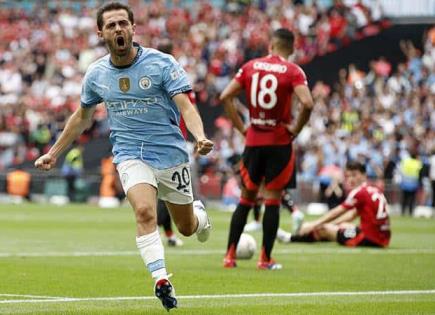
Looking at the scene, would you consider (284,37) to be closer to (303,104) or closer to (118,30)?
(303,104)

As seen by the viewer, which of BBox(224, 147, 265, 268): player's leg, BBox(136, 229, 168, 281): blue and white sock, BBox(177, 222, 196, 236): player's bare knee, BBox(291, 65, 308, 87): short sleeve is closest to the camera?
BBox(136, 229, 168, 281): blue and white sock

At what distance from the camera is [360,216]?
1789 centimetres

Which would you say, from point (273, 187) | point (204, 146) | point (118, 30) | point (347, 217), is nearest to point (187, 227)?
point (204, 146)

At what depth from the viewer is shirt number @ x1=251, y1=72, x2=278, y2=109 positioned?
13.8 metres

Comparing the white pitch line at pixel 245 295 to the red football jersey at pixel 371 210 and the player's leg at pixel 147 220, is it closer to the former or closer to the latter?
the player's leg at pixel 147 220

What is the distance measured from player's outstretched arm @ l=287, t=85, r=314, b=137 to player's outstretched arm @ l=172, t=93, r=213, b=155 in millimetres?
3698

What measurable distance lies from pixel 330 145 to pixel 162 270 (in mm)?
24472

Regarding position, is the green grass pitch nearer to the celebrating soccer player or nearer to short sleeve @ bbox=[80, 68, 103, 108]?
the celebrating soccer player

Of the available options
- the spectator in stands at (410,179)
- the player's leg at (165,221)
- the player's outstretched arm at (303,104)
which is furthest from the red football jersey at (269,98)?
the spectator in stands at (410,179)

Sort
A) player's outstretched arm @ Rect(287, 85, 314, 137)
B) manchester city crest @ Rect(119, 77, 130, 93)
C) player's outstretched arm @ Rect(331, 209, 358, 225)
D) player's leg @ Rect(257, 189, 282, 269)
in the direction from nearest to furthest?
manchester city crest @ Rect(119, 77, 130, 93)
player's outstretched arm @ Rect(287, 85, 314, 137)
player's leg @ Rect(257, 189, 282, 269)
player's outstretched arm @ Rect(331, 209, 358, 225)

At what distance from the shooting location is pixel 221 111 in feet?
122

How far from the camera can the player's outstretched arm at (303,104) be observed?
13312 mm

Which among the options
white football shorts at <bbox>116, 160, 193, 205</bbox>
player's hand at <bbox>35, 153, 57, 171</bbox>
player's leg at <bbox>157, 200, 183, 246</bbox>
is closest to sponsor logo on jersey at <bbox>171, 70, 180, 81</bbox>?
white football shorts at <bbox>116, 160, 193, 205</bbox>

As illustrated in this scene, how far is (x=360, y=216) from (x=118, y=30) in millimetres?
8908
